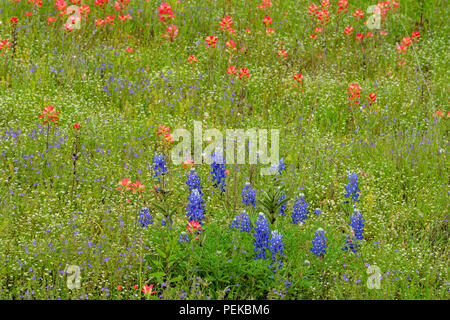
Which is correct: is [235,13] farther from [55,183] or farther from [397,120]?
[55,183]

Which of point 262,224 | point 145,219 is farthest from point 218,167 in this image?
point 262,224

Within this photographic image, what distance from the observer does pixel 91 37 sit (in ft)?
24.9

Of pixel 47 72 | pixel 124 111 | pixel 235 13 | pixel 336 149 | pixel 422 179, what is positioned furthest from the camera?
pixel 235 13

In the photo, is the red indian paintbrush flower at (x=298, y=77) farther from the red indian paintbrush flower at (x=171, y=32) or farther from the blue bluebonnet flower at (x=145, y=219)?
the blue bluebonnet flower at (x=145, y=219)

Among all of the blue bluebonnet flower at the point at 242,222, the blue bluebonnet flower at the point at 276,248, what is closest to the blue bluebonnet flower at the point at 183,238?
the blue bluebonnet flower at the point at 242,222

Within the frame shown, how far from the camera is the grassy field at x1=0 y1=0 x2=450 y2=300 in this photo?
3891mm

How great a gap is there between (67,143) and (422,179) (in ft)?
11.4

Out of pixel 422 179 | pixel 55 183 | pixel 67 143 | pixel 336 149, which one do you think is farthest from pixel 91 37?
pixel 422 179

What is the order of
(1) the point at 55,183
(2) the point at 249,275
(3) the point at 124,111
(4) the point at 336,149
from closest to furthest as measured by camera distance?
(2) the point at 249,275 < (1) the point at 55,183 < (4) the point at 336,149 < (3) the point at 124,111

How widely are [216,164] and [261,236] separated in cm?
84

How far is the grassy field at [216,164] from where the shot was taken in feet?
12.8

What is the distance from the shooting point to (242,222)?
159 inches

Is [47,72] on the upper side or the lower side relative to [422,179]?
upper

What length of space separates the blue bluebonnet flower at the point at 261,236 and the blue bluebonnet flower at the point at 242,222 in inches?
7.9
